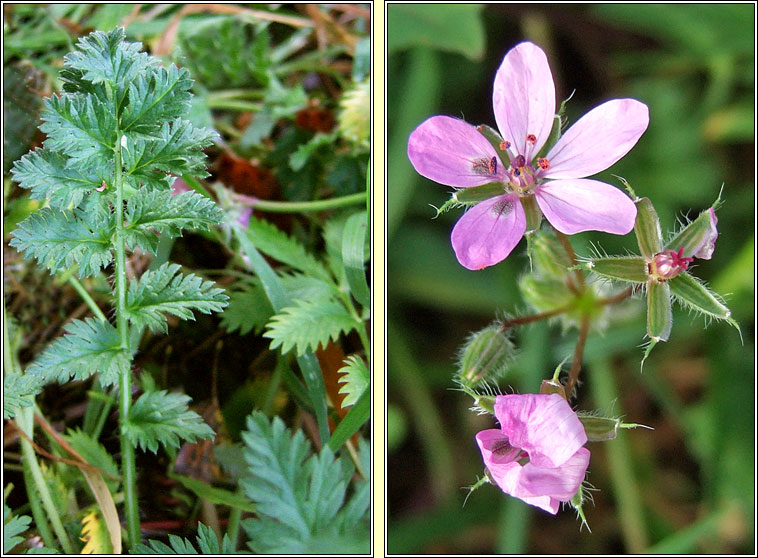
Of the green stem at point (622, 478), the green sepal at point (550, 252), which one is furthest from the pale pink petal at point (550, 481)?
the green stem at point (622, 478)

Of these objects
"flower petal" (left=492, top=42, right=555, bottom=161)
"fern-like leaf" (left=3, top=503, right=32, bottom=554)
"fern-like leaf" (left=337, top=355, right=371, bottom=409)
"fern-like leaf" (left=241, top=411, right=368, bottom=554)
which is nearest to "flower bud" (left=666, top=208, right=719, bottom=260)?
"flower petal" (left=492, top=42, right=555, bottom=161)

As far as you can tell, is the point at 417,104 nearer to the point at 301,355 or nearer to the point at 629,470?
the point at 301,355

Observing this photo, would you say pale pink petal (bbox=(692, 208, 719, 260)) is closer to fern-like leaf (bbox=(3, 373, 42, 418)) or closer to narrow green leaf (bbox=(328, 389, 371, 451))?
narrow green leaf (bbox=(328, 389, 371, 451))

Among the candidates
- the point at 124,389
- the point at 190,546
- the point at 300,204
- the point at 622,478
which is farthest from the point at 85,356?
the point at 622,478

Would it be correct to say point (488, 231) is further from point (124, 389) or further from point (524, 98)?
point (124, 389)

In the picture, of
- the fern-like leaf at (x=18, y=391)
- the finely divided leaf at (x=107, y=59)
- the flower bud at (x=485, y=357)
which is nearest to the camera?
the finely divided leaf at (x=107, y=59)

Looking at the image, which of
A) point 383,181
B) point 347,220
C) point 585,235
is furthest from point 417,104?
point 383,181

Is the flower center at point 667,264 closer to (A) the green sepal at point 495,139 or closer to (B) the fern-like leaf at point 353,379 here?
(A) the green sepal at point 495,139
